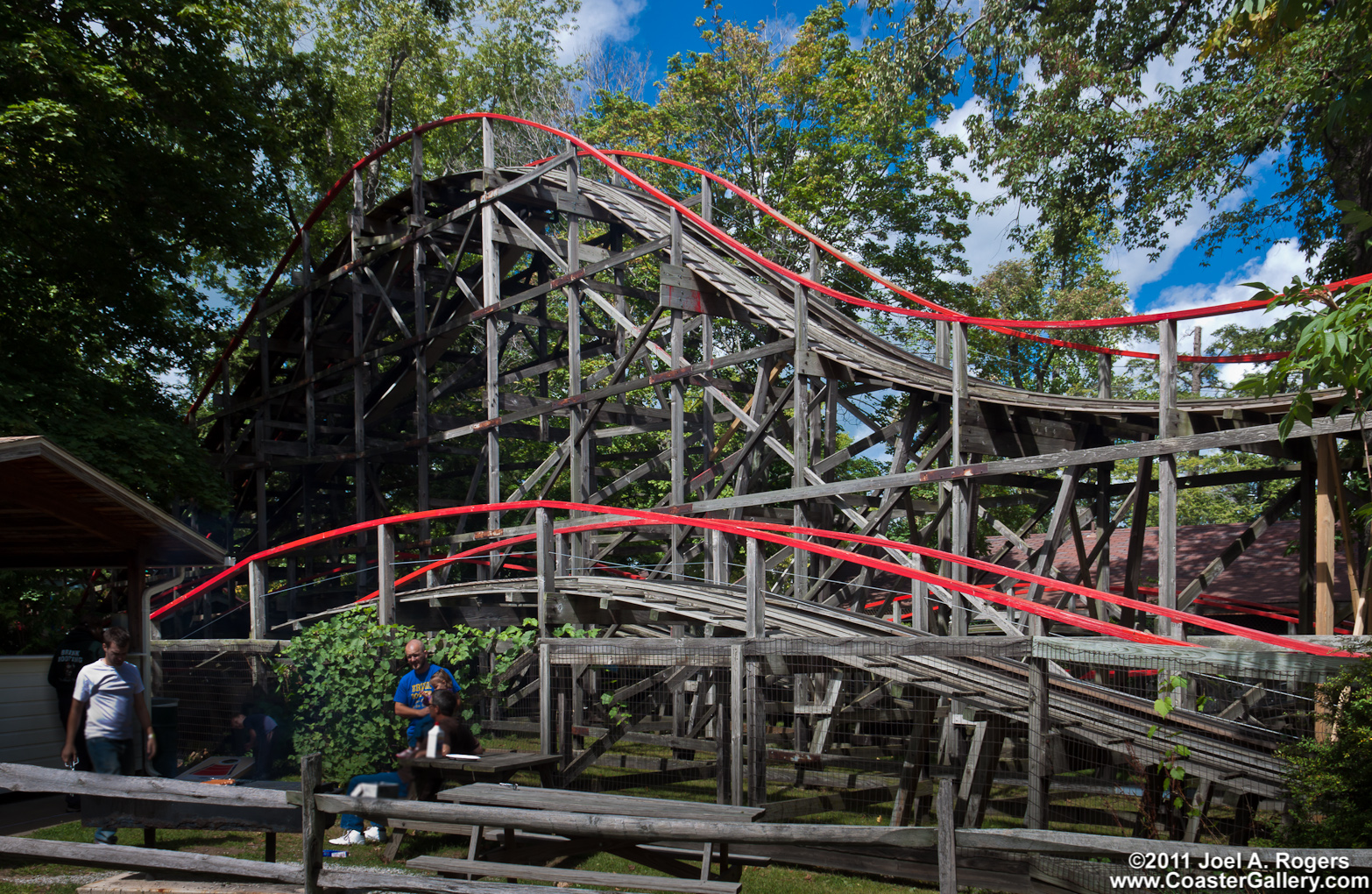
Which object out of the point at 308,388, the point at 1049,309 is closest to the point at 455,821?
the point at 308,388

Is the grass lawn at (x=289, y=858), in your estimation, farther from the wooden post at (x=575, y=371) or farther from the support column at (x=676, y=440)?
the wooden post at (x=575, y=371)

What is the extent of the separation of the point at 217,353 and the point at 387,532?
51.4ft

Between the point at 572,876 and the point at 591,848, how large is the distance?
97 cm

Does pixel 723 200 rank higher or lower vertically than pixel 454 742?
higher

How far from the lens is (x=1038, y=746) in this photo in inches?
220

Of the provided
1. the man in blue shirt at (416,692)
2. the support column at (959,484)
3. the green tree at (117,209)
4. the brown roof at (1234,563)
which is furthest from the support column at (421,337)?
the brown roof at (1234,563)

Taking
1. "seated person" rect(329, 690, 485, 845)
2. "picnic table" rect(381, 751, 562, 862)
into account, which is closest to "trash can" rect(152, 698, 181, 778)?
"seated person" rect(329, 690, 485, 845)

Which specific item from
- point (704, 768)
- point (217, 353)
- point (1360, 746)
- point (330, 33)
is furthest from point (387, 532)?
point (330, 33)

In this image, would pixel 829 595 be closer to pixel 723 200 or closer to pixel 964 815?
pixel 964 815

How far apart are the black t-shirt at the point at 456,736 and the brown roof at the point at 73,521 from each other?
286 centimetres

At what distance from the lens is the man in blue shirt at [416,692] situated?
7.38 metres

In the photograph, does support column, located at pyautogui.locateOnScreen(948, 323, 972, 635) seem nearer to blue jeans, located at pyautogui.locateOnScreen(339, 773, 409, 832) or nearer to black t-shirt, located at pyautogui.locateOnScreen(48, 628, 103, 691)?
blue jeans, located at pyautogui.locateOnScreen(339, 773, 409, 832)

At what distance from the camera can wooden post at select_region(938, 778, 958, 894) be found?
428 centimetres

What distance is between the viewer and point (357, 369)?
17.0 metres
